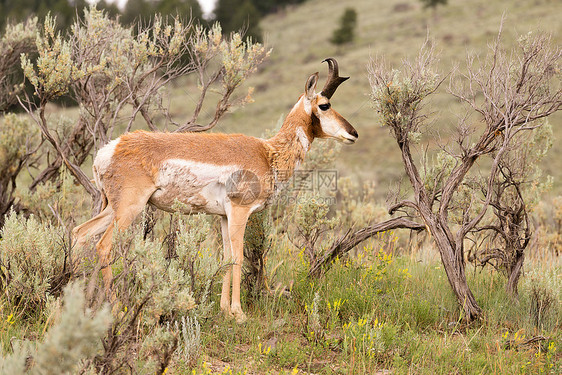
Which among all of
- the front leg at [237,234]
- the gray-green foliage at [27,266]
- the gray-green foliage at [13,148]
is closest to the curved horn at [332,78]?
the front leg at [237,234]

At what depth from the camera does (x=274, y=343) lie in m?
4.73

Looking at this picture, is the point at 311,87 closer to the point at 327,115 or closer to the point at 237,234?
the point at 327,115

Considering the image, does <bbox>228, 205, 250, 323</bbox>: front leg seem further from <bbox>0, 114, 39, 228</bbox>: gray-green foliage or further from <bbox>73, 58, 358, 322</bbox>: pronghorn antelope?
<bbox>0, 114, 39, 228</bbox>: gray-green foliage

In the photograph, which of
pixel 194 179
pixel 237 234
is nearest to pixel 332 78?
pixel 194 179

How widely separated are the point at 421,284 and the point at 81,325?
4.23m

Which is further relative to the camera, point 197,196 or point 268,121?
point 268,121

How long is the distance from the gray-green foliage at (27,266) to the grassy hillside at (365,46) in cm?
2084

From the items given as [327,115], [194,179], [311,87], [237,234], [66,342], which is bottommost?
[66,342]

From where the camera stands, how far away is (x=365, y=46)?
57031 mm

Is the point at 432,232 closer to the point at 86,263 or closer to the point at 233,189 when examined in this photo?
the point at 233,189

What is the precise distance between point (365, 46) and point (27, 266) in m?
55.8

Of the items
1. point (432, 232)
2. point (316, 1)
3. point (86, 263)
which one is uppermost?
point (316, 1)

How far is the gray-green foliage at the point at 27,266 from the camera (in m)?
4.74

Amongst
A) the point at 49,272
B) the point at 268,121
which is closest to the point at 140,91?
the point at 49,272
